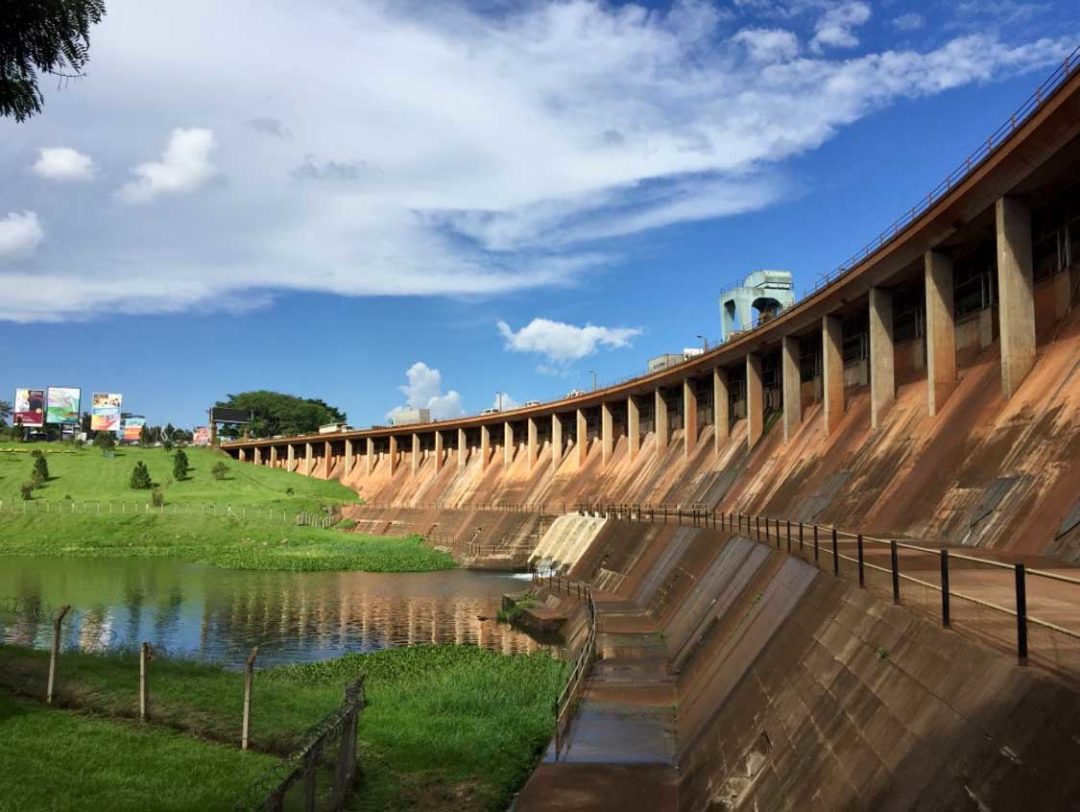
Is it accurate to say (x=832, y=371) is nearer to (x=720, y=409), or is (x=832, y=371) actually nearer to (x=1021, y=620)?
(x=720, y=409)

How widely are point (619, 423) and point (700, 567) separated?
2111 inches

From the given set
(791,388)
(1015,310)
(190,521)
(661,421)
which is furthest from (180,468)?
(1015,310)

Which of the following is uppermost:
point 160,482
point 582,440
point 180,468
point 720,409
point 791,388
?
point 791,388

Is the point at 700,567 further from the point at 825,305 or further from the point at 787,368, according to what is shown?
the point at 787,368

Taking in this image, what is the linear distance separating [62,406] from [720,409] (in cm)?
12790

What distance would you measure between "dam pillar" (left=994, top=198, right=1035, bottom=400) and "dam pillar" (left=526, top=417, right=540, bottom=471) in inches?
2602

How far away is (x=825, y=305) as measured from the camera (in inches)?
1726

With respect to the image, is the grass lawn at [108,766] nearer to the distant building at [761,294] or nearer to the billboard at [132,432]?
the distant building at [761,294]

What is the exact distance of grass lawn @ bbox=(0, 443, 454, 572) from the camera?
6650cm

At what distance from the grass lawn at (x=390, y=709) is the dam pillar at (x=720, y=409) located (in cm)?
3465

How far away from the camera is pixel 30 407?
145250 millimetres

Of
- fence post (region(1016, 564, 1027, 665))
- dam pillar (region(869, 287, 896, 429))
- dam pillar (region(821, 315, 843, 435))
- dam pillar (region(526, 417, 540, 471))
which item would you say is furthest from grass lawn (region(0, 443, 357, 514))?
fence post (region(1016, 564, 1027, 665))

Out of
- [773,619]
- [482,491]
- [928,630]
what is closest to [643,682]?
[773,619]

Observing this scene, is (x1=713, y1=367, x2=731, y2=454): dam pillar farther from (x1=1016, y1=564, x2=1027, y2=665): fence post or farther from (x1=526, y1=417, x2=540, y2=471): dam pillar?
(x1=1016, y1=564, x2=1027, y2=665): fence post
